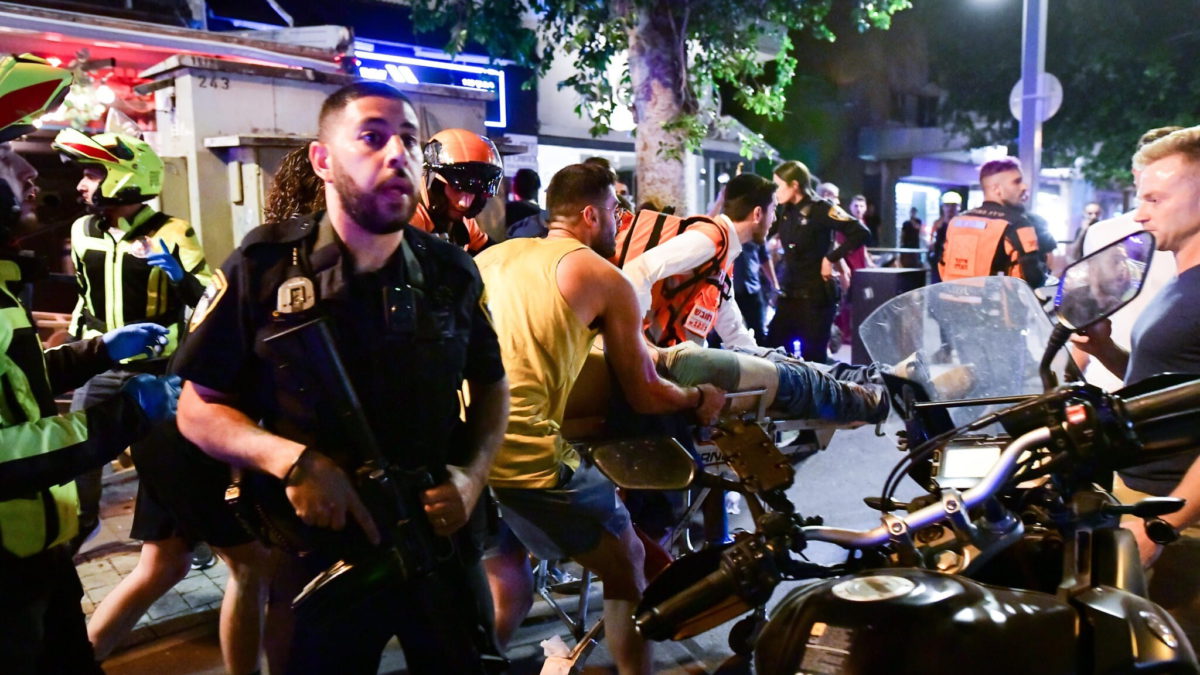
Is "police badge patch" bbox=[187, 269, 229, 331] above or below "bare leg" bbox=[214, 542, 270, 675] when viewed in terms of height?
above

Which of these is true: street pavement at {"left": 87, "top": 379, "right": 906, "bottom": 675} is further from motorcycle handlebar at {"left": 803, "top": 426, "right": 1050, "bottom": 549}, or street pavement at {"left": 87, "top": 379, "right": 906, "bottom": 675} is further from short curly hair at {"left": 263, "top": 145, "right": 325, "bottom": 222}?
short curly hair at {"left": 263, "top": 145, "right": 325, "bottom": 222}

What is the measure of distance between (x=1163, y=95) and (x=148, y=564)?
19730 mm

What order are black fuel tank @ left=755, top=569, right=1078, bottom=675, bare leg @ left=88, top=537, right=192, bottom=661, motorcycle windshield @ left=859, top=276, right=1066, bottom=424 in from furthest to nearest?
1. bare leg @ left=88, top=537, right=192, bottom=661
2. motorcycle windshield @ left=859, top=276, right=1066, bottom=424
3. black fuel tank @ left=755, top=569, right=1078, bottom=675

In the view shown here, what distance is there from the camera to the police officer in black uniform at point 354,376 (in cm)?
208

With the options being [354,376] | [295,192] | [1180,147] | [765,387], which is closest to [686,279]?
[765,387]

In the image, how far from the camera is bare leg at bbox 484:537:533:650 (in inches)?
134

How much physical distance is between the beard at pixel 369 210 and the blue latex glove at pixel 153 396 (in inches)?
23.5

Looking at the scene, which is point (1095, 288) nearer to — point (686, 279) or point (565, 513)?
point (565, 513)

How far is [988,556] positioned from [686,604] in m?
0.59

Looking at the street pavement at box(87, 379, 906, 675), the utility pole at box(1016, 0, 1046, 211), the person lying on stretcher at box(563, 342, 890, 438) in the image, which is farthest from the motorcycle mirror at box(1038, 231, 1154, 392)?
the utility pole at box(1016, 0, 1046, 211)

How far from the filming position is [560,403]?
10.5 ft

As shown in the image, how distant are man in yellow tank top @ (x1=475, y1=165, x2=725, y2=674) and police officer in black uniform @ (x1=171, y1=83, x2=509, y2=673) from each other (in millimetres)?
743

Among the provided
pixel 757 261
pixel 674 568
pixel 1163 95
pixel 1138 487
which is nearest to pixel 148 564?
pixel 674 568

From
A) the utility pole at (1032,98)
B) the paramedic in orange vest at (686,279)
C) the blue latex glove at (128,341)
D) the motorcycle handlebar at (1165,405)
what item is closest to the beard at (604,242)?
the paramedic in orange vest at (686,279)
